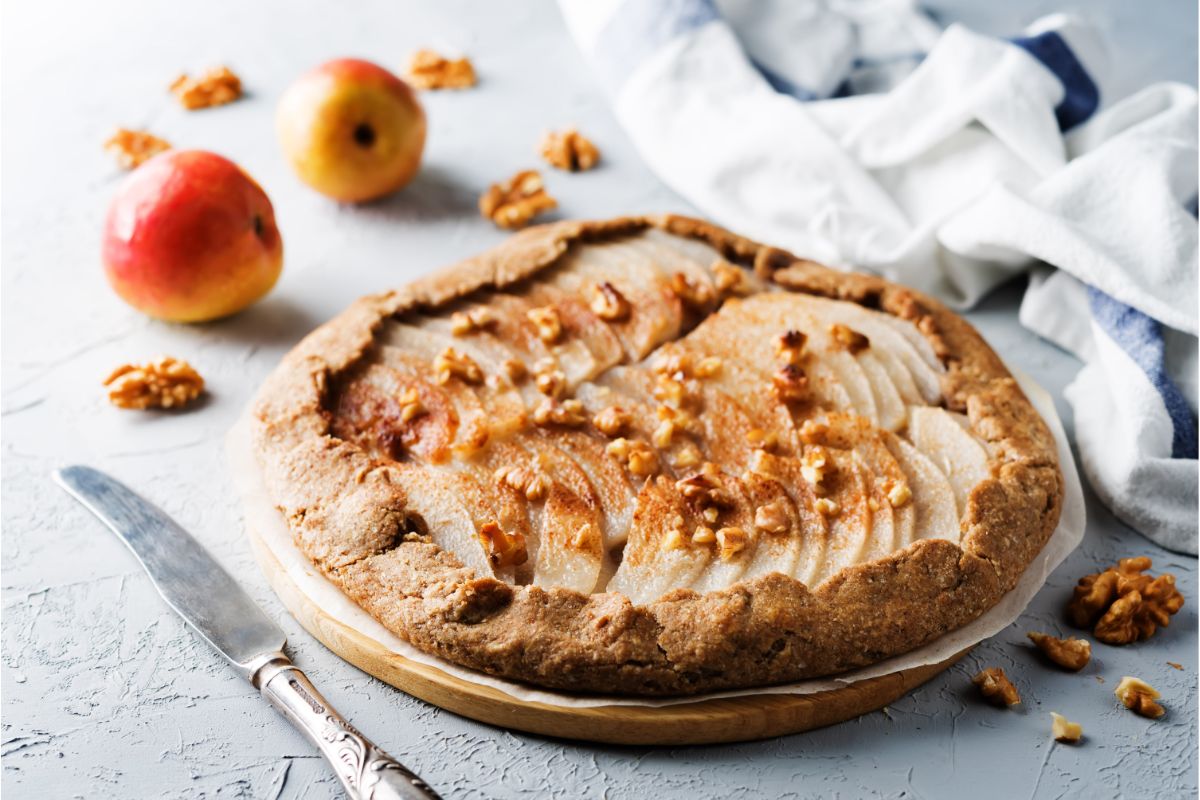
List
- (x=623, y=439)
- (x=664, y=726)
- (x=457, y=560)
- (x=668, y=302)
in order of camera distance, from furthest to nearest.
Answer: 1. (x=668, y=302)
2. (x=623, y=439)
3. (x=457, y=560)
4. (x=664, y=726)

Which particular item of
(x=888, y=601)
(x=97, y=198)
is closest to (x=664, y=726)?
(x=888, y=601)

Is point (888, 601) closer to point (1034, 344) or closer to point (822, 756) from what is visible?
point (822, 756)

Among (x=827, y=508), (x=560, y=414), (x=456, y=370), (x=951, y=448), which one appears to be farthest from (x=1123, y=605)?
(x=456, y=370)

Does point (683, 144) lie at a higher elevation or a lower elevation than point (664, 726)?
higher

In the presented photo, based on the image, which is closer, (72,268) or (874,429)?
(874,429)

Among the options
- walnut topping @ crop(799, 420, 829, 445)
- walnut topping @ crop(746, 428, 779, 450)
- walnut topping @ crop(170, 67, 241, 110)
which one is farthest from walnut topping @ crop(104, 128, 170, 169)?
walnut topping @ crop(799, 420, 829, 445)

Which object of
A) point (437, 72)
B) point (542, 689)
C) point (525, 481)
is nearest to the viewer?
point (542, 689)

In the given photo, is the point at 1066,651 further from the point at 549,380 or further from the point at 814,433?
the point at 549,380
